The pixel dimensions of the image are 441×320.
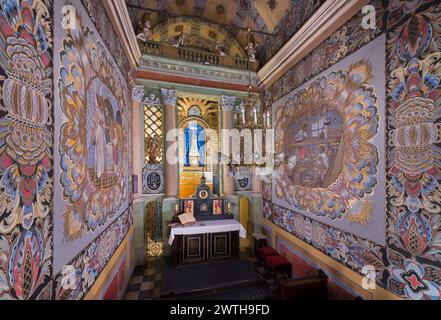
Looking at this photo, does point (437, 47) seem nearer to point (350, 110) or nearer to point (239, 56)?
point (350, 110)

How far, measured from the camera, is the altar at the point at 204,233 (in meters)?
4.41

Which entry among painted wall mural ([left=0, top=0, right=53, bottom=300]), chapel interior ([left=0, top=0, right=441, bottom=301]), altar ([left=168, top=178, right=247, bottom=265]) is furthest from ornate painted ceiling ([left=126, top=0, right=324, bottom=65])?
altar ([left=168, top=178, right=247, bottom=265])

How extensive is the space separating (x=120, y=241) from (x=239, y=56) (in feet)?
20.0

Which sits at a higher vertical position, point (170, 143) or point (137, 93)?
point (137, 93)

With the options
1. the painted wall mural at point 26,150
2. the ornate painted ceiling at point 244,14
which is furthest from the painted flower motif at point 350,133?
the painted wall mural at point 26,150

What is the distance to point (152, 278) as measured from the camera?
13.3 ft

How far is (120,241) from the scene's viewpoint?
3.25 metres

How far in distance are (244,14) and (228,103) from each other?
2.44m

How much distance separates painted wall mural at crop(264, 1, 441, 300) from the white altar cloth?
2702 mm

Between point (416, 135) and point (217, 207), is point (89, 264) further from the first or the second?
point (416, 135)

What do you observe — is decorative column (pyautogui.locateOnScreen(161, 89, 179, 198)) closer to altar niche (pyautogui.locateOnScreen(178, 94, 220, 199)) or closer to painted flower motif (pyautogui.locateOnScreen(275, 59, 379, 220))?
altar niche (pyautogui.locateOnScreen(178, 94, 220, 199))

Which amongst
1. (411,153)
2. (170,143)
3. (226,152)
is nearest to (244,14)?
(226,152)

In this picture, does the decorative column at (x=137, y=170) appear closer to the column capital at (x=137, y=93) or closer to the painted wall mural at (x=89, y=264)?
the column capital at (x=137, y=93)
